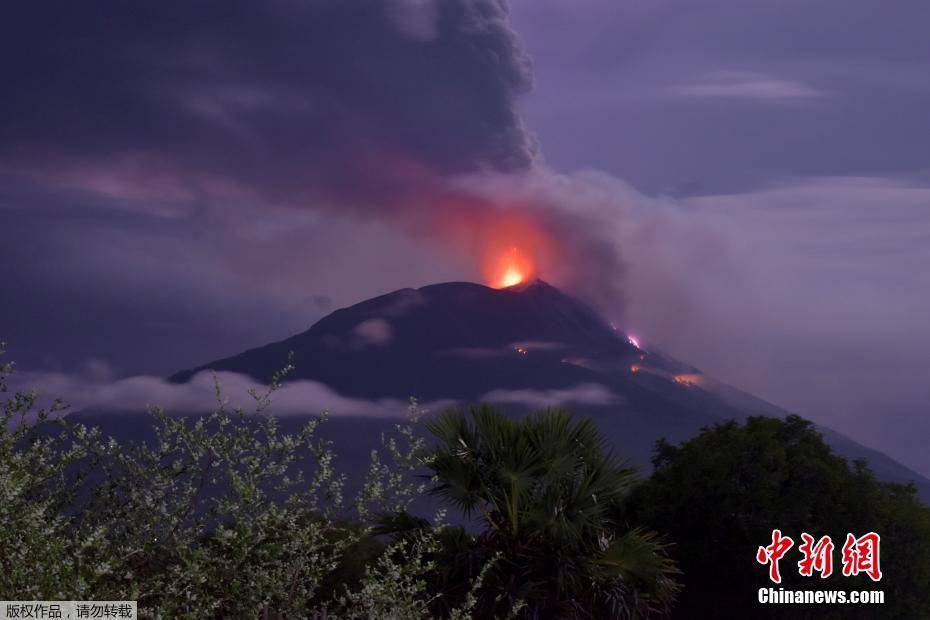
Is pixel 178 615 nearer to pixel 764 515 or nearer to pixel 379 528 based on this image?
pixel 379 528

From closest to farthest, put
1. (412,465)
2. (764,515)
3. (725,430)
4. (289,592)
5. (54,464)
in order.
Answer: (289,592) → (54,464) → (412,465) → (764,515) → (725,430)

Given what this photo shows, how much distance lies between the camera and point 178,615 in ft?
41.7

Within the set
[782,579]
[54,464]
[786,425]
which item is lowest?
[782,579]

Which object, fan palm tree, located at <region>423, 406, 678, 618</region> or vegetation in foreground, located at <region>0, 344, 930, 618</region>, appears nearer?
vegetation in foreground, located at <region>0, 344, 930, 618</region>

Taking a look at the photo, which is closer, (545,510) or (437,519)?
(437,519)

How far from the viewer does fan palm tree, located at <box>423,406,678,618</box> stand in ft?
66.2

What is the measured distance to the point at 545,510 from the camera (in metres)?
20.4

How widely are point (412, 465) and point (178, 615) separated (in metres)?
4.32

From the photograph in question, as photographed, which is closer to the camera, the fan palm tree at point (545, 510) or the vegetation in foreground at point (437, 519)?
the vegetation in foreground at point (437, 519)

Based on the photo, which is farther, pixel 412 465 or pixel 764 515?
pixel 764 515

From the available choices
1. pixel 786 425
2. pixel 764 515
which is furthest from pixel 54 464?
pixel 786 425

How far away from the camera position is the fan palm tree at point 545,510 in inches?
794

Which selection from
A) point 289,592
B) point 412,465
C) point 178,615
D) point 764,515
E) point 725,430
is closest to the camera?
point 178,615

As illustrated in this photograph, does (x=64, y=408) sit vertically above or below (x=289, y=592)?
above
